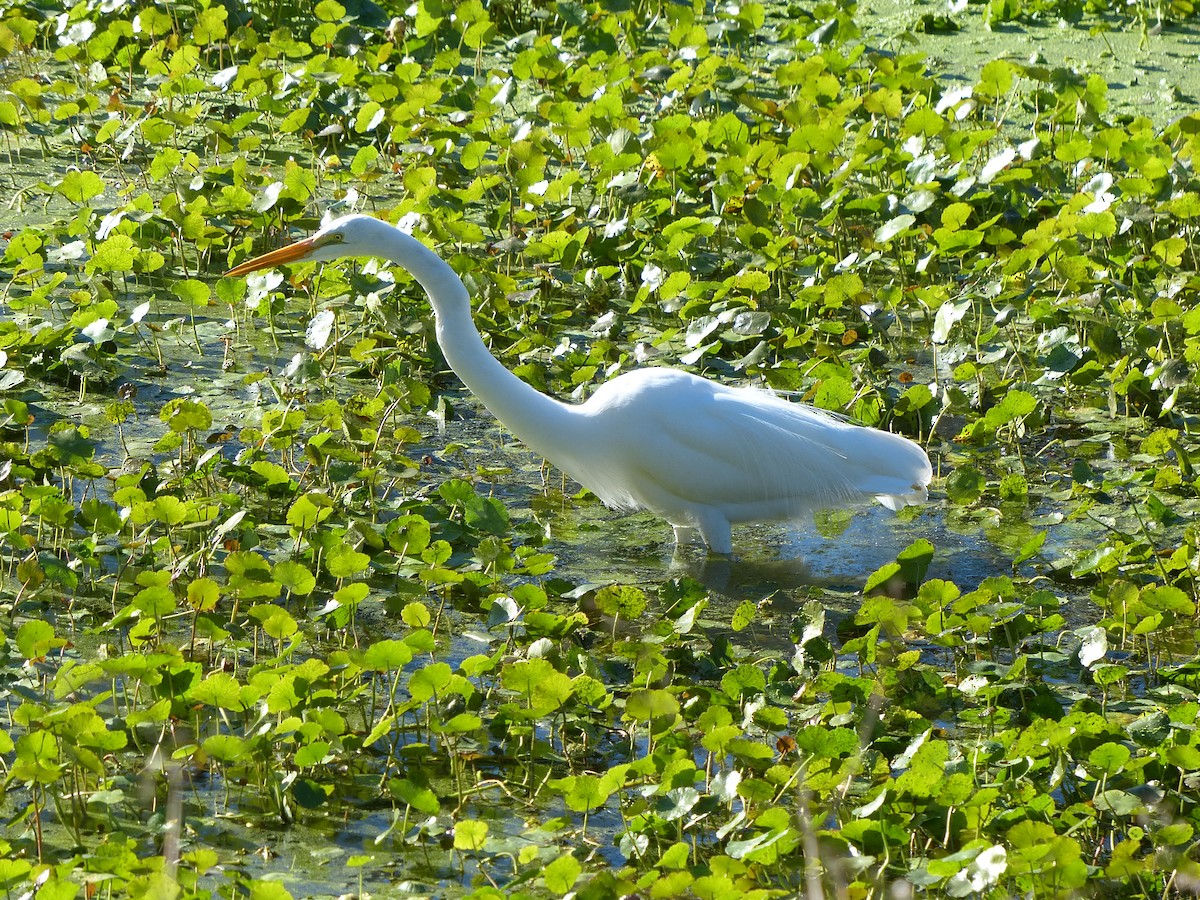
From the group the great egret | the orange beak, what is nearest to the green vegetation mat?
the great egret

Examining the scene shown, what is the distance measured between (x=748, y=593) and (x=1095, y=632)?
1.00m

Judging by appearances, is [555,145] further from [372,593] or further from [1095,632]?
[1095,632]

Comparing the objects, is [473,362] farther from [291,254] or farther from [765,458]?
[765,458]

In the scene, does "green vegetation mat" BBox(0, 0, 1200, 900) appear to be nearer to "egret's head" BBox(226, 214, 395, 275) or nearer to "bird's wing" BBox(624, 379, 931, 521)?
"bird's wing" BBox(624, 379, 931, 521)

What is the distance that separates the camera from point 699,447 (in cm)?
387

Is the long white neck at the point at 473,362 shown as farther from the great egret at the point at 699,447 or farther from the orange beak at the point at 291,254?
the orange beak at the point at 291,254

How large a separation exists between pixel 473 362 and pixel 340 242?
16.6 inches

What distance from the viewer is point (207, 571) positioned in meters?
3.50

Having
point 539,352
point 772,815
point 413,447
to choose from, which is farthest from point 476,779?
point 539,352

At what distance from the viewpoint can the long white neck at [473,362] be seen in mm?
3641

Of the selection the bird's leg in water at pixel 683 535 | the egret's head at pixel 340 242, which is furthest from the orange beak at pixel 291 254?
the bird's leg in water at pixel 683 535

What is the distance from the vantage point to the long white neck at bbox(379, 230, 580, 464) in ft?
11.9

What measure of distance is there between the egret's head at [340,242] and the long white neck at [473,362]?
54mm

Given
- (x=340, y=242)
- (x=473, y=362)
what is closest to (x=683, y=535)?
(x=473, y=362)
